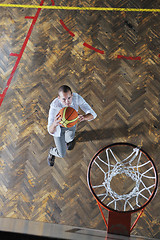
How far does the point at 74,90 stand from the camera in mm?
4070

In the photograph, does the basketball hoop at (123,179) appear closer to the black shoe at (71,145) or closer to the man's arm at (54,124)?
the black shoe at (71,145)

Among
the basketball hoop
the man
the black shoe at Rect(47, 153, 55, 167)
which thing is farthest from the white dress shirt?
the basketball hoop

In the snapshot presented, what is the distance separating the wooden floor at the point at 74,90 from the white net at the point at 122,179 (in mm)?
161

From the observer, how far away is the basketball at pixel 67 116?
338 cm

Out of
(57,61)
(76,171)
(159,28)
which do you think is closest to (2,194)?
(76,171)

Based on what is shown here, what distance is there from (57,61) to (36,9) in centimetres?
103

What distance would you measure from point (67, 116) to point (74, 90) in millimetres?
820

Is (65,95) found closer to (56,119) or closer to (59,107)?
(59,107)

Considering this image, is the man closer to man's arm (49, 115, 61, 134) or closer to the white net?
man's arm (49, 115, 61, 134)

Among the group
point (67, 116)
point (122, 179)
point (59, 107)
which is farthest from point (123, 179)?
point (59, 107)

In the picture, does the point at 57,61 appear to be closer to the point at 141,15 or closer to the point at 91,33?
the point at 91,33

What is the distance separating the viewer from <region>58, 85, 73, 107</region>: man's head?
3.44 meters

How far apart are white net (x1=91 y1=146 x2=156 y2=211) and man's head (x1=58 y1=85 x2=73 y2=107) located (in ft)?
2.99

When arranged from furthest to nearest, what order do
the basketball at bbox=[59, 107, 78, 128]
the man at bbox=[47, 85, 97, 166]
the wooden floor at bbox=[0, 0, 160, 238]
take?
the wooden floor at bbox=[0, 0, 160, 238] < the man at bbox=[47, 85, 97, 166] < the basketball at bbox=[59, 107, 78, 128]
